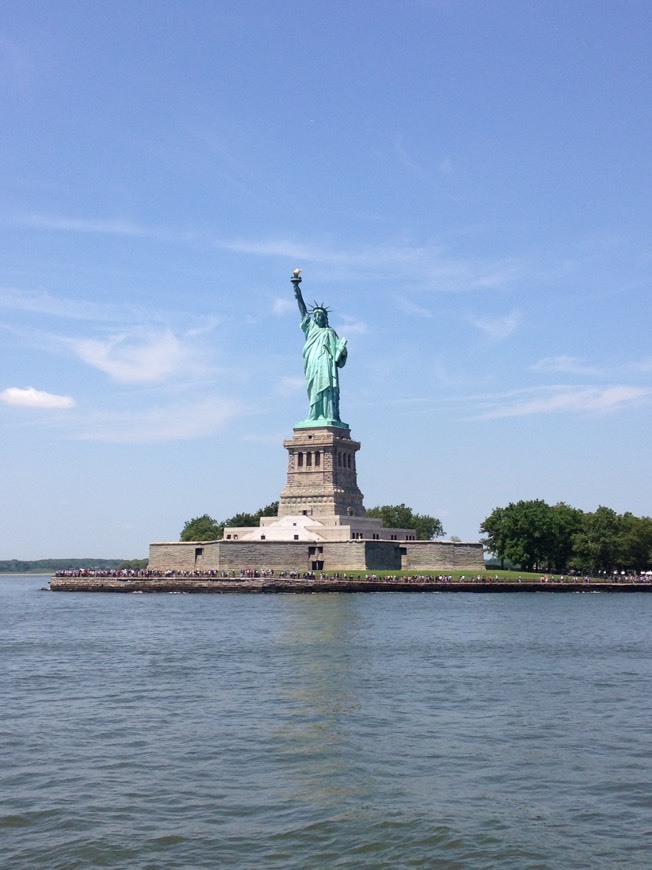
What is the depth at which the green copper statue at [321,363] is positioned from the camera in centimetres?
9244

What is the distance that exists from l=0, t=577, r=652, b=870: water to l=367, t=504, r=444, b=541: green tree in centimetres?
9175

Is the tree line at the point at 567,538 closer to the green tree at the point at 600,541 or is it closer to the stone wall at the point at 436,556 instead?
the green tree at the point at 600,541

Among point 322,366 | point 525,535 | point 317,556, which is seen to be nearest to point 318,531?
point 317,556

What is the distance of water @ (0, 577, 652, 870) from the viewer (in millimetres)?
14258

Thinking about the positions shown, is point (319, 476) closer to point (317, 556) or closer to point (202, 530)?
point (317, 556)

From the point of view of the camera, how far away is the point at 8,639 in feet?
140

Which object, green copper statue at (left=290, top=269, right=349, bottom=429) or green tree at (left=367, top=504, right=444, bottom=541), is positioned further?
green tree at (left=367, top=504, right=444, bottom=541)

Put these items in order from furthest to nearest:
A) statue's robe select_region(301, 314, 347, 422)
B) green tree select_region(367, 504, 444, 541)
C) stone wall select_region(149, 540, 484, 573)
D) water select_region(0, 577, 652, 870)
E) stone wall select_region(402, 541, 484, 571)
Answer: green tree select_region(367, 504, 444, 541), statue's robe select_region(301, 314, 347, 422), stone wall select_region(402, 541, 484, 571), stone wall select_region(149, 540, 484, 573), water select_region(0, 577, 652, 870)

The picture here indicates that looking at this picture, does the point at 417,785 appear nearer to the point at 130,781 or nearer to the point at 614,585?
the point at 130,781

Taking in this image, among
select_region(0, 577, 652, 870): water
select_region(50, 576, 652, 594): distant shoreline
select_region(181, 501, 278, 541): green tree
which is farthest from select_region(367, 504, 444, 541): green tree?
select_region(0, 577, 652, 870): water

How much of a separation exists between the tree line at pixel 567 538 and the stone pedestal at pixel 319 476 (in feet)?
Result: 49.8

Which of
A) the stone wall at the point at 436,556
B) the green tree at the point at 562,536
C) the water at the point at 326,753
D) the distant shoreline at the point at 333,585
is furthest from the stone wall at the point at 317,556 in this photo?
the water at the point at 326,753

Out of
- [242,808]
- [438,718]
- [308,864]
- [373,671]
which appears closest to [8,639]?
[373,671]

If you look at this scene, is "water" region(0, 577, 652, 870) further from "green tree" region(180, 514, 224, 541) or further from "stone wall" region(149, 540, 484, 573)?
"green tree" region(180, 514, 224, 541)
